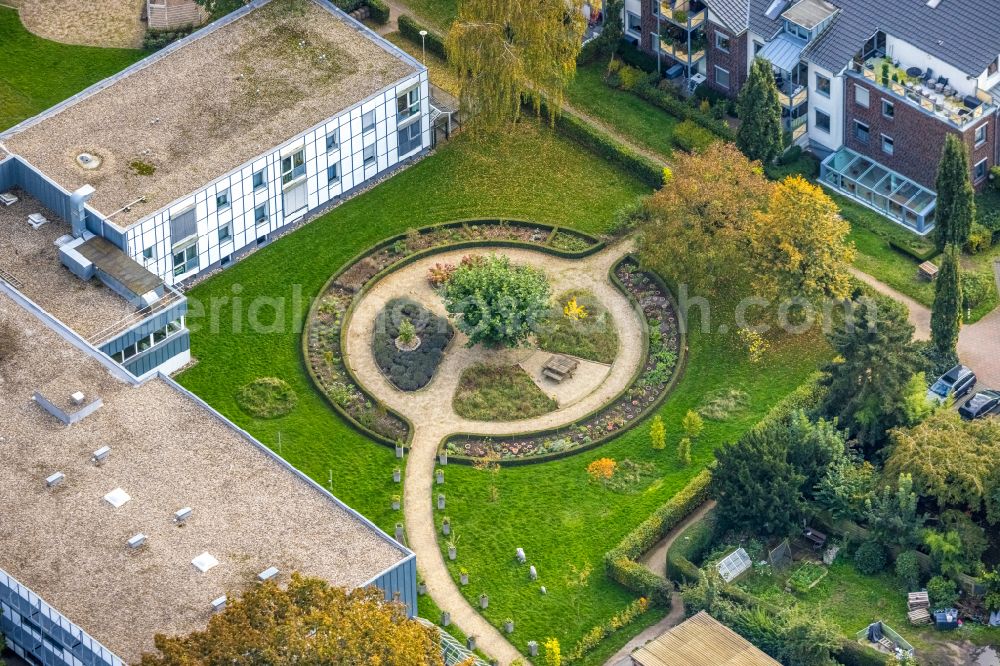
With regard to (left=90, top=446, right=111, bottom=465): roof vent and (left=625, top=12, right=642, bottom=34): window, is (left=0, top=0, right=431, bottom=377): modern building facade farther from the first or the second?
(left=625, top=12, right=642, bottom=34): window

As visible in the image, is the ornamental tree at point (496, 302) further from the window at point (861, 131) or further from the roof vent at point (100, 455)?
the window at point (861, 131)

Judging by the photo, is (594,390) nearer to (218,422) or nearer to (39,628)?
(218,422)

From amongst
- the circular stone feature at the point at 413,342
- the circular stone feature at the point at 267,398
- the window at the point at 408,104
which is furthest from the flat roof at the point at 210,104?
the circular stone feature at the point at 413,342

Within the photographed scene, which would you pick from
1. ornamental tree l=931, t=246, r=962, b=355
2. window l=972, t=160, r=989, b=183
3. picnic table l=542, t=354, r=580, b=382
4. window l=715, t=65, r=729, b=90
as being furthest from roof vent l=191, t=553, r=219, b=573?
window l=972, t=160, r=989, b=183

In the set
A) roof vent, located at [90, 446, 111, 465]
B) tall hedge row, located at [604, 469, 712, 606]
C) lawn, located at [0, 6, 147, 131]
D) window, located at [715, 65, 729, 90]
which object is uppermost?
window, located at [715, 65, 729, 90]

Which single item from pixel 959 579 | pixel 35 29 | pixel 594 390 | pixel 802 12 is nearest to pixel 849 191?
pixel 802 12

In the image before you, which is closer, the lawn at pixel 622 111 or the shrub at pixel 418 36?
the lawn at pixel 622 111
